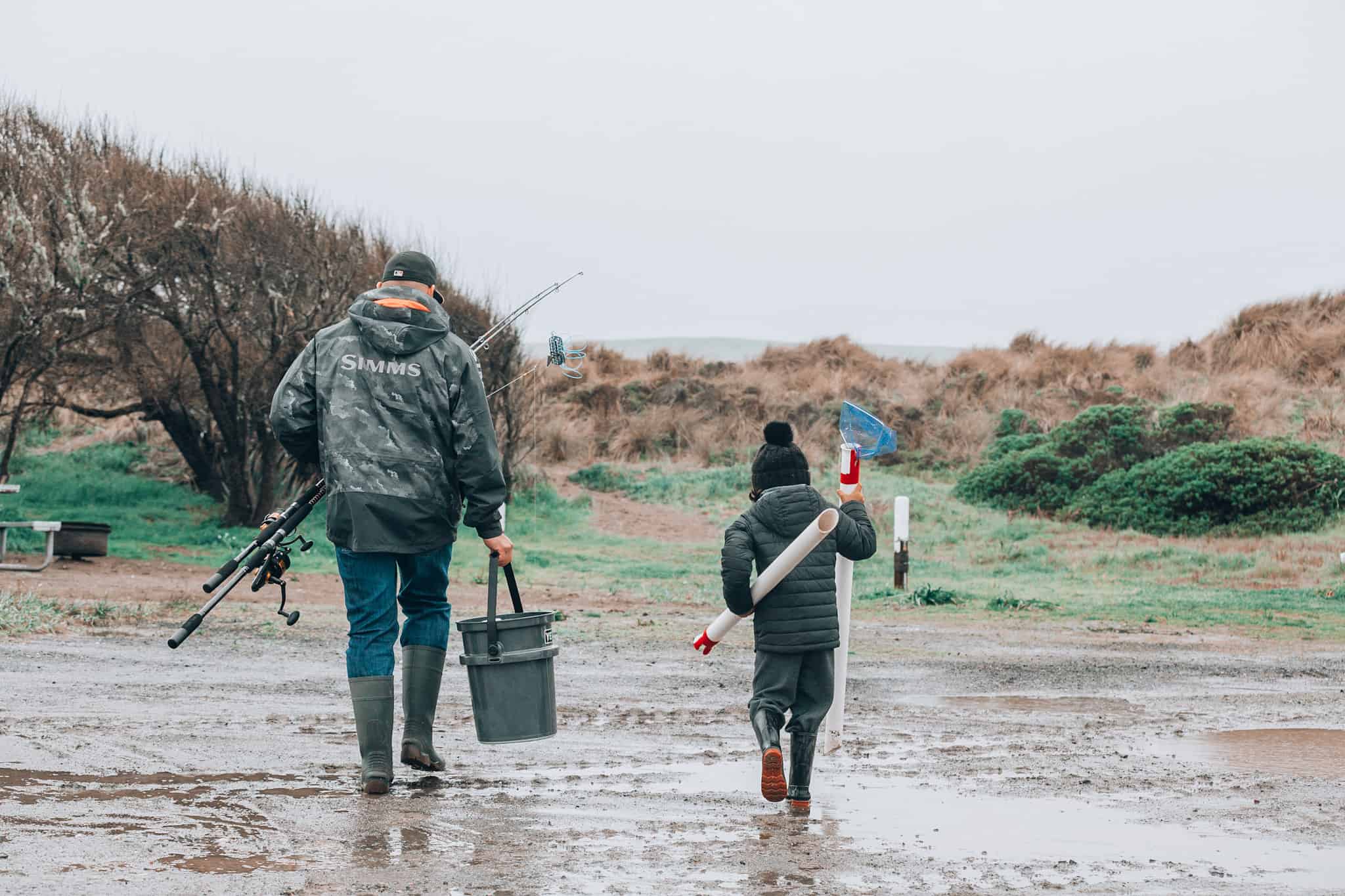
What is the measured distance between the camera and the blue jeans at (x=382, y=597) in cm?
591

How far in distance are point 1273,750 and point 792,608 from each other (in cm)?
278

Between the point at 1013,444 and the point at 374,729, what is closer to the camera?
the point at 374,729

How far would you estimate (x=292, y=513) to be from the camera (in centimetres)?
634

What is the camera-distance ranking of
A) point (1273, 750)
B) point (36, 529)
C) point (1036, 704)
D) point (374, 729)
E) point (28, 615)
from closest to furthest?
point (374, 729) → point (1273, 750) → point (1036, 704) → point (28, 615) → point (36, 529)

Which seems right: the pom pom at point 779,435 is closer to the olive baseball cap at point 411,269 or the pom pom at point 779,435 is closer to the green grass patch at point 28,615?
the olive baseball cap at point 411,269

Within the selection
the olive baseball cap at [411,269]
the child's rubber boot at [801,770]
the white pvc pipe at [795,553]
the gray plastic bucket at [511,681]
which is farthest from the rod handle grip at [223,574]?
the child's rubber boot at [801,770]

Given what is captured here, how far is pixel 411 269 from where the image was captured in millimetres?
6164

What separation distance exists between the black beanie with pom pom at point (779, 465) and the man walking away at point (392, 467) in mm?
1065

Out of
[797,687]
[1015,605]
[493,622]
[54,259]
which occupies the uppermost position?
[54,259]

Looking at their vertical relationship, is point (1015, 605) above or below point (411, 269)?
below

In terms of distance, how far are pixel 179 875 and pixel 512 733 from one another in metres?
1.89

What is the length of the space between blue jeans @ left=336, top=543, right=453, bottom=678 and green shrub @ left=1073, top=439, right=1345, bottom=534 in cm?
1898

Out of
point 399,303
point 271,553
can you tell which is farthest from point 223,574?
point 399,303

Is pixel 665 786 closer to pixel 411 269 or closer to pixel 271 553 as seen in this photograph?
pixel 271 553
